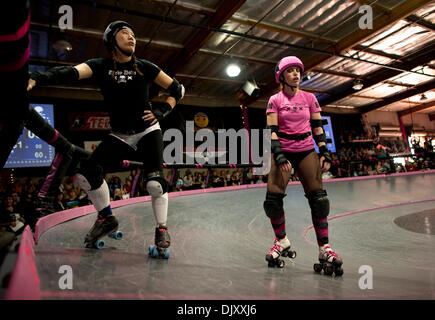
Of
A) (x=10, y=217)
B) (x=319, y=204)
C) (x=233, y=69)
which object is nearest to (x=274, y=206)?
(x=319, y=204)

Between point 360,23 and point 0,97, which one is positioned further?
point 360,23

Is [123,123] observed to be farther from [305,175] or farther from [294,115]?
[305,175]

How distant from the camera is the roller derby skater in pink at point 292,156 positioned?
1.89 m

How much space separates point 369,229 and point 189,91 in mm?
11260

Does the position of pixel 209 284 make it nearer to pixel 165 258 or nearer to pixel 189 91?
pixel 165 258

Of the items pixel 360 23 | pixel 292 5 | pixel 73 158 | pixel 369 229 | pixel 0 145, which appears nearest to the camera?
pixel 0 145

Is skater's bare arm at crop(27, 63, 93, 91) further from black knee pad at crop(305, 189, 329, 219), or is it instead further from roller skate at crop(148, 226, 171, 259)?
black knee pad at crop(305, 189, 329, 219)

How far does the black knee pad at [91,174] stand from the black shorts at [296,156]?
143 centimetres

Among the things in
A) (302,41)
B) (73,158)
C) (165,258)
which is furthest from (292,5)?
(165,258)

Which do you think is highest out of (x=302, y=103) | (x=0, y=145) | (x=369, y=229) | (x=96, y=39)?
(x=96, y=39)

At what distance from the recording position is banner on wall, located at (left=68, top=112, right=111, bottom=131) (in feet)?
33.5

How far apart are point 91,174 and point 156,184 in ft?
1.65

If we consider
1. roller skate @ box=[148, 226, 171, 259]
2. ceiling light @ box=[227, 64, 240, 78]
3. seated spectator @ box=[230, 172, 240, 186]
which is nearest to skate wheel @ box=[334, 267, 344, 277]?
roller skate @ box=[148, 226, 171, 259]
